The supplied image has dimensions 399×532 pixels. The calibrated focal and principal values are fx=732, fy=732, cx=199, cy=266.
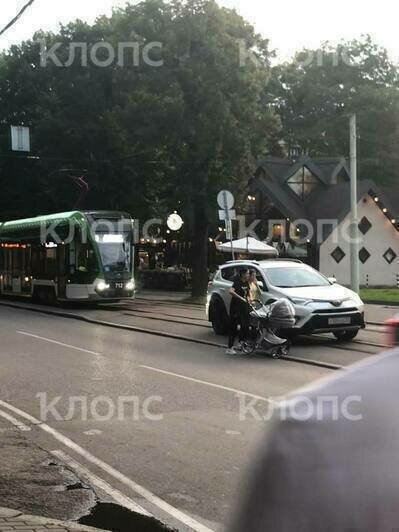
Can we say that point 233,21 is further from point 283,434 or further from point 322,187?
point 283,434

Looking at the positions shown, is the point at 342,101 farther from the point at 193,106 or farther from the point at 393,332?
the point at 393,332

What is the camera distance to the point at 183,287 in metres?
37.9

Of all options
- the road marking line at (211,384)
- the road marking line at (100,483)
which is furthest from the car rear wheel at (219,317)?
the road marking line at (100,483)

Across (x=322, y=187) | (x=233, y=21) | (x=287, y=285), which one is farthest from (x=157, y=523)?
(x=322, y=187)

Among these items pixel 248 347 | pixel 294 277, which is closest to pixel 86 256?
pixel 294 277

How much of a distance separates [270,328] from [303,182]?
111ft

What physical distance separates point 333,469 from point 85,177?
38055mm

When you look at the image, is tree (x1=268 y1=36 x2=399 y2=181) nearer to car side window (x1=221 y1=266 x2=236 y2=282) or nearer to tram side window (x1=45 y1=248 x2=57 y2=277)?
tram side window (x1=45 y1=248 x2=57 y2=277)

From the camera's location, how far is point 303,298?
14227 millimetres

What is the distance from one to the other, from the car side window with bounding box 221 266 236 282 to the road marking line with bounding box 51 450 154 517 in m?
10.6

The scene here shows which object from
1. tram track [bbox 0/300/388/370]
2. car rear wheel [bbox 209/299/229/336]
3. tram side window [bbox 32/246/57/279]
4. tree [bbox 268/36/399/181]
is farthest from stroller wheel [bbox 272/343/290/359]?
tree [bbox 268/36/399/181]

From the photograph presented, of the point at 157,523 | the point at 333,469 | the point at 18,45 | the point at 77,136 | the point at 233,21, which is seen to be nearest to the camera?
the point at 333,469

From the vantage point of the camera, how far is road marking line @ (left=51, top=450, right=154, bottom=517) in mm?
Result: 4977

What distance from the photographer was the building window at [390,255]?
143ft
